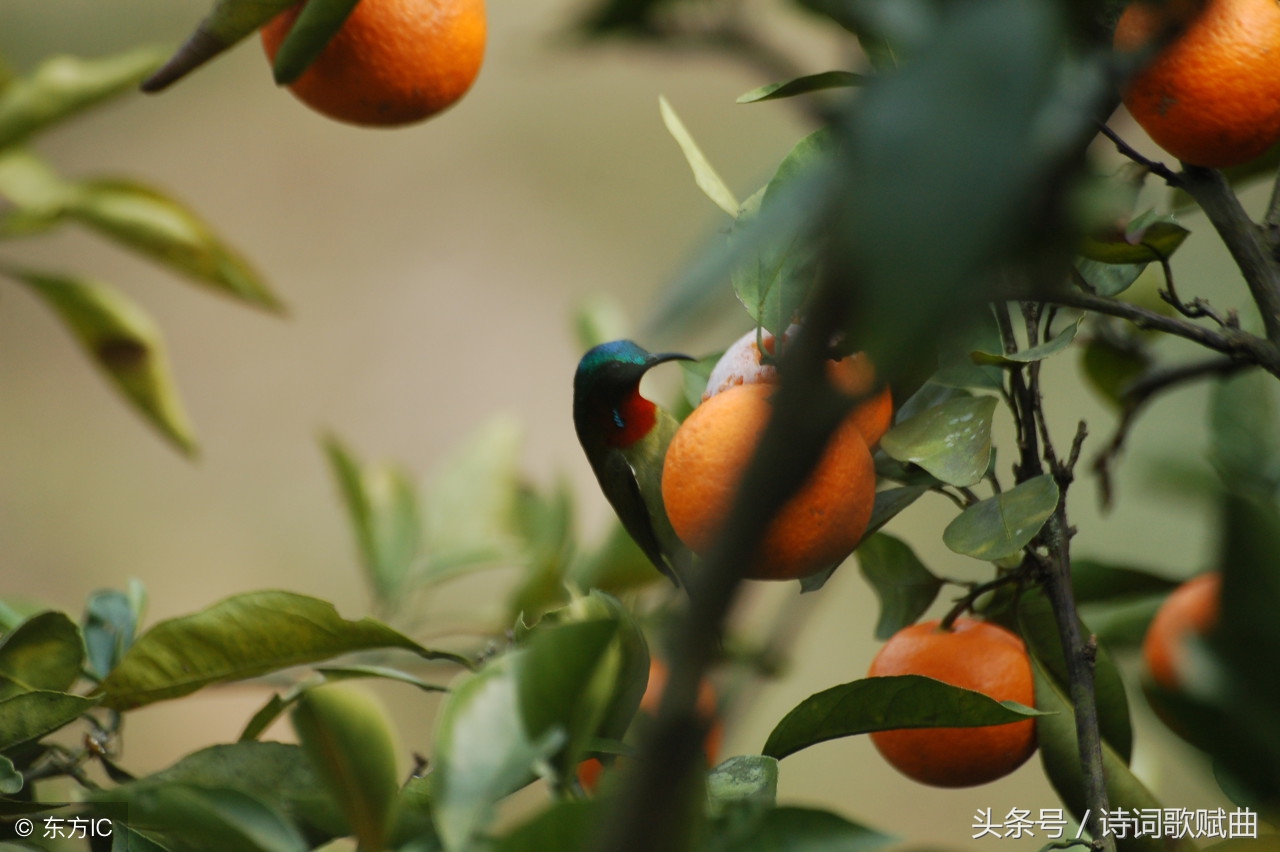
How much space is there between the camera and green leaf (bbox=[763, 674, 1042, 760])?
1.39 ft

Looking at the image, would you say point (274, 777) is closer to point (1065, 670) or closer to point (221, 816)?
point (221, 816)

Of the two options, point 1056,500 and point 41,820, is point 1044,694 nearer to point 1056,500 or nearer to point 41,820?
point 1056,500

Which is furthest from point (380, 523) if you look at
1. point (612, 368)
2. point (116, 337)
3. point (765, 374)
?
point (765, 374)

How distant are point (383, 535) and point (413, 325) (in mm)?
1271

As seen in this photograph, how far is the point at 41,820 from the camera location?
0.49 meters

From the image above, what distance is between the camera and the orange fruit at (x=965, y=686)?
50 cm

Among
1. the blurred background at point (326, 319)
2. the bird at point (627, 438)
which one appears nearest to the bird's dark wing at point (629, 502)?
the bird at point (627, 438)

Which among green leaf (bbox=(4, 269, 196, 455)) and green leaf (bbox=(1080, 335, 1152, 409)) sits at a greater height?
green leaf (bbox=(4, 269, 196, 455))

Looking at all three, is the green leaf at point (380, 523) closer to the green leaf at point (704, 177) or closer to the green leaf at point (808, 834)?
the green leaf at point (704, 177)

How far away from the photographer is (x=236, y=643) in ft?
1.68

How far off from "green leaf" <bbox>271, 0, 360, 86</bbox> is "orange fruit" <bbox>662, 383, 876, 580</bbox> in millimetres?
218

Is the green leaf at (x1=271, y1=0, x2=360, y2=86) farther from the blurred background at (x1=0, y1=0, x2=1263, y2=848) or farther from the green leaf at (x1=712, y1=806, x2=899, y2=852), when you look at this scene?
the blurred background at (x1=0, y1=0, x2=1263, y2=848)

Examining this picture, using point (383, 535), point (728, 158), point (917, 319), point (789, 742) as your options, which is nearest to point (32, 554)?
point (383, 535)

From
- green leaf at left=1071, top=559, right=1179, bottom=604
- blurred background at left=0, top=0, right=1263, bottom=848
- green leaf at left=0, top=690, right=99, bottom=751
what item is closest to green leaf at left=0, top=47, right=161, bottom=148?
green leaf at left=0, top=690, right=99, bottom=751
